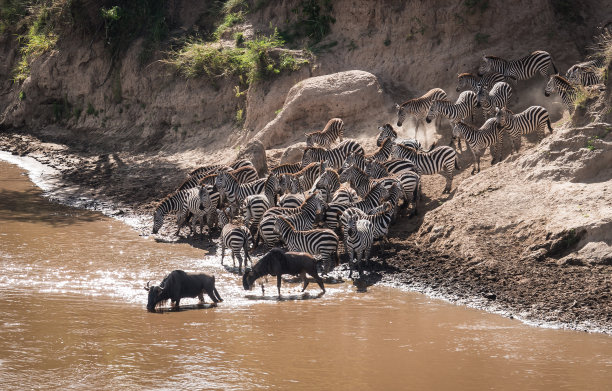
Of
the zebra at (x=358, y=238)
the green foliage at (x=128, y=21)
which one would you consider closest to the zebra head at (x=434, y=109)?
the zebra at (x=358, y=238)

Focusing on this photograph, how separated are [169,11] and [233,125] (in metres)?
7.00

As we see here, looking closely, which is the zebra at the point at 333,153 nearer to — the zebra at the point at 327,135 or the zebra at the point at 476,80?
the zebra at the point at 327,135

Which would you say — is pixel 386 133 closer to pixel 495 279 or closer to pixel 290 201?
pixel 290 201

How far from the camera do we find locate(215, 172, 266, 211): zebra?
16.6 meters

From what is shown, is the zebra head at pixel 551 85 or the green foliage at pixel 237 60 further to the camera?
the green foliage at pixel 237 60

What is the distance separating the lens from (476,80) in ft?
63.6

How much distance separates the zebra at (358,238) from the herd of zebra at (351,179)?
2cm

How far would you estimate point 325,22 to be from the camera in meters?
23.1

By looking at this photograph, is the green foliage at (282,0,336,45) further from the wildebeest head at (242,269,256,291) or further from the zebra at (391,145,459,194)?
the wildebeest head at (242,269,256,291)

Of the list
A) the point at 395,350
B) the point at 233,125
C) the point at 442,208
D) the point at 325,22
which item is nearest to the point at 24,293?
the point at 395,350

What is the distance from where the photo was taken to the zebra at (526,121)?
1661cm

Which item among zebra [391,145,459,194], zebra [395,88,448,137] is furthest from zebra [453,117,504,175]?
zebra [395,88,448,137]

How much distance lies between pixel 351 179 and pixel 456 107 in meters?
3.68

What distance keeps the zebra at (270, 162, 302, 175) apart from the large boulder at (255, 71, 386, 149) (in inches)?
98.5
